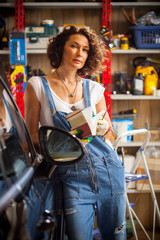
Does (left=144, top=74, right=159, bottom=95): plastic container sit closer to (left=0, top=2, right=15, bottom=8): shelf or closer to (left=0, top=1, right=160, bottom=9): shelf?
(left=0, top=1, right=160, bottom=9): shelf

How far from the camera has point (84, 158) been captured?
1366mm

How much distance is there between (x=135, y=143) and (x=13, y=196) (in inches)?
105

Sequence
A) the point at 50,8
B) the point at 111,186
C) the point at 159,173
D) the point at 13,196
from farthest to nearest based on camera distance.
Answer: the point at 50,8, the point at 159,173, the point at 111,186, the point at 13,196

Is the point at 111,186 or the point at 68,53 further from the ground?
the point at 68,53

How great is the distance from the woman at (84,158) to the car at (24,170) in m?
0.31

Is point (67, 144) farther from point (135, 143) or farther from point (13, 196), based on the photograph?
point (135, 143)

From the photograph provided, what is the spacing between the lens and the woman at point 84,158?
4.33 feet

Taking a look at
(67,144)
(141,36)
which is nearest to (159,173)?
(141,36)

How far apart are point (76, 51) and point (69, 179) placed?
687 millimetres

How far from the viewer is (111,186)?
139 centimetres

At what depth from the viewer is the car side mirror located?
3.26 ft

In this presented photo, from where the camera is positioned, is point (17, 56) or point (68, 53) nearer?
point (68, 53)

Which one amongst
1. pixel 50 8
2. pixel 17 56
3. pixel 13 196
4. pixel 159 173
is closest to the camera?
pixel 13 196

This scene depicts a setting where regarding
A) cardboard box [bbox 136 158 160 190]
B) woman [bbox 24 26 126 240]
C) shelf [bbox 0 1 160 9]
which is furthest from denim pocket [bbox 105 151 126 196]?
shelf [bbox 0 1 160 9]
